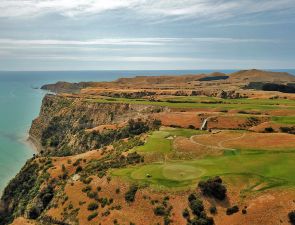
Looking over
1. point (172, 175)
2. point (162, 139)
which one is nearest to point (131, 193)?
point (172, 175)

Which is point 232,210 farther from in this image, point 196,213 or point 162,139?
point 162,139

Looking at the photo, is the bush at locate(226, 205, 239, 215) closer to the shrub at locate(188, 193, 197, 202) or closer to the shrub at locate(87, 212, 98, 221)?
the shrub at locate(188, 193, 197, 202)

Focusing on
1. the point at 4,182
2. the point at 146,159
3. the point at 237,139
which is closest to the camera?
the point at 146,159

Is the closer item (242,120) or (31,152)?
(242,120)

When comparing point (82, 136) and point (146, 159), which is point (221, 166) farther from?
point (82, 136)

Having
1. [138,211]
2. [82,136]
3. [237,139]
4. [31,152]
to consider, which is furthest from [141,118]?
[138,211]

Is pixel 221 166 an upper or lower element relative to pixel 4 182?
upper
